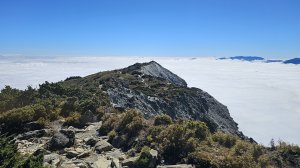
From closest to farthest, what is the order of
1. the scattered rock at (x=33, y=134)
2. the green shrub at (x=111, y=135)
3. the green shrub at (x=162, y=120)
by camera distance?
the green shrub at (x=111, y=135) < the scattered rock at (x=33, y=134) < the green shrub at (x=162, y=120)

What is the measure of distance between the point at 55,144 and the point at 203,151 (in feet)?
19.3

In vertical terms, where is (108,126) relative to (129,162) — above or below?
above

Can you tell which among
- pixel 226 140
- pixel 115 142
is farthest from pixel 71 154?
pixel 226 140

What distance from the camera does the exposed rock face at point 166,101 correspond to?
33.0 m

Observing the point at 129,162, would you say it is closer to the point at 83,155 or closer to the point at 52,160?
the point at 83,155

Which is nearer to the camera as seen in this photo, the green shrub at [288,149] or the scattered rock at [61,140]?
the green shrub at [288,149]

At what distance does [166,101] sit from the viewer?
1510 inches

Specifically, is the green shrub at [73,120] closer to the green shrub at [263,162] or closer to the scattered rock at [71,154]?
the scattered rock at [71,154]

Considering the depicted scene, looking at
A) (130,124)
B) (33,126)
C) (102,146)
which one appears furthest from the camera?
(33,126)

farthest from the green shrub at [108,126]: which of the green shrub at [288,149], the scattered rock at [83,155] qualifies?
the green shrub at [288,149]

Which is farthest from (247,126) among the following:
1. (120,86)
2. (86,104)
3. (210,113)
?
(86,104)

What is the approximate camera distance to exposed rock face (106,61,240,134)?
33000 millimetres

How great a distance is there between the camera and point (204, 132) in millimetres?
14906

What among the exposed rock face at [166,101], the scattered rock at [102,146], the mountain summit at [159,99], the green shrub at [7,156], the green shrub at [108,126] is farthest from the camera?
the mountain summit at [159,99]
